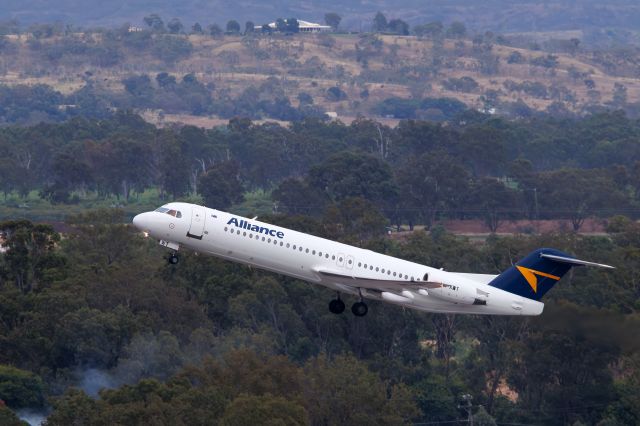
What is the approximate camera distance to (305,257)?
73.1 meters

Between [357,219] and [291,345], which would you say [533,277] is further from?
[357,219]

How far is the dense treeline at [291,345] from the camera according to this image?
86.2 meters

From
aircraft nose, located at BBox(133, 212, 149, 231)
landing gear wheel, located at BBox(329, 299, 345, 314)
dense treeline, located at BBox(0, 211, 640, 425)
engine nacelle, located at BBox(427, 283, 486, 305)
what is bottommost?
dense treeline, located at BBox(0, 211, 640, 425)

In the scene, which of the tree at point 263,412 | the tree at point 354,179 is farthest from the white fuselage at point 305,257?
the tree at point 354,179

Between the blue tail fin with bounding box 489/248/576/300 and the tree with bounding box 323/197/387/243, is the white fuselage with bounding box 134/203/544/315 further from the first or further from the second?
the tree with bounding box 323/197/387/243

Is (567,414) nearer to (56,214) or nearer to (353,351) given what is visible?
(353,351)

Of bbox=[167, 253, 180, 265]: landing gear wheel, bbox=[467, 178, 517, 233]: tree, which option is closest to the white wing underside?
bbox=[167, 253, 180, 265]: landing gear wheel

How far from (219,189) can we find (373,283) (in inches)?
4690

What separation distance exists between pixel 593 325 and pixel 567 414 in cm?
2472

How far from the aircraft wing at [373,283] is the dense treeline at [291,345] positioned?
26.9ft

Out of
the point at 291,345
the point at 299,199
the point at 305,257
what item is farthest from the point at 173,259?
the point at 299,199

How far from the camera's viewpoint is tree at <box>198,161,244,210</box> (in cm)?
19150

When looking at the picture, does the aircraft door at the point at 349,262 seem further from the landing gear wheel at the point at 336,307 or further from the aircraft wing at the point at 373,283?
the landing gear wheel at the point at 336,307

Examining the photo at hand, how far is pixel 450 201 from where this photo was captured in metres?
188
